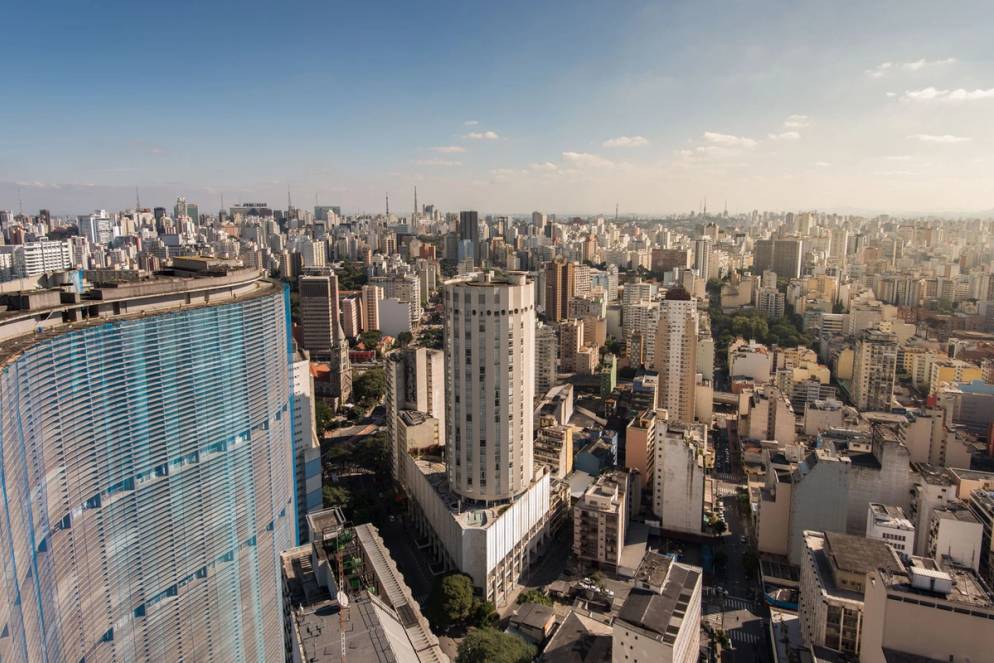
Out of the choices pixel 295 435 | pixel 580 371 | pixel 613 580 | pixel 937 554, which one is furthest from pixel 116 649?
pixel 580 371

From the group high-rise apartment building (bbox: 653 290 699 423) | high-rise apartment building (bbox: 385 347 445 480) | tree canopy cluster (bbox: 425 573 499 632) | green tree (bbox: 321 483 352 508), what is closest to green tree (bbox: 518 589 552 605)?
tree canopy cluster (bbox: 425 573 499 632)

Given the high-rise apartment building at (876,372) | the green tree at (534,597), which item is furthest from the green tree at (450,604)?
the high-rise apartment building at (876,372)

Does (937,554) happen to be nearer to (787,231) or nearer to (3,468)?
(3,468)

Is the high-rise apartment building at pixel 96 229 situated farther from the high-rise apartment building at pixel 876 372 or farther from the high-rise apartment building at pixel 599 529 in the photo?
the high-rise apartment building at pixel 876 372

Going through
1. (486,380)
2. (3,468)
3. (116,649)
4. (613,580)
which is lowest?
(613,580)

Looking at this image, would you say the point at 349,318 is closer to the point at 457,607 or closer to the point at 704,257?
the point at 457,607

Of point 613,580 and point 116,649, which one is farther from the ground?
point 116,649

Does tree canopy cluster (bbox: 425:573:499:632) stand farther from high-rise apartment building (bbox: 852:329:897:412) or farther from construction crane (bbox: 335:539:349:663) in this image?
high-rise apartment building (bbox: 852:329:897:412)
